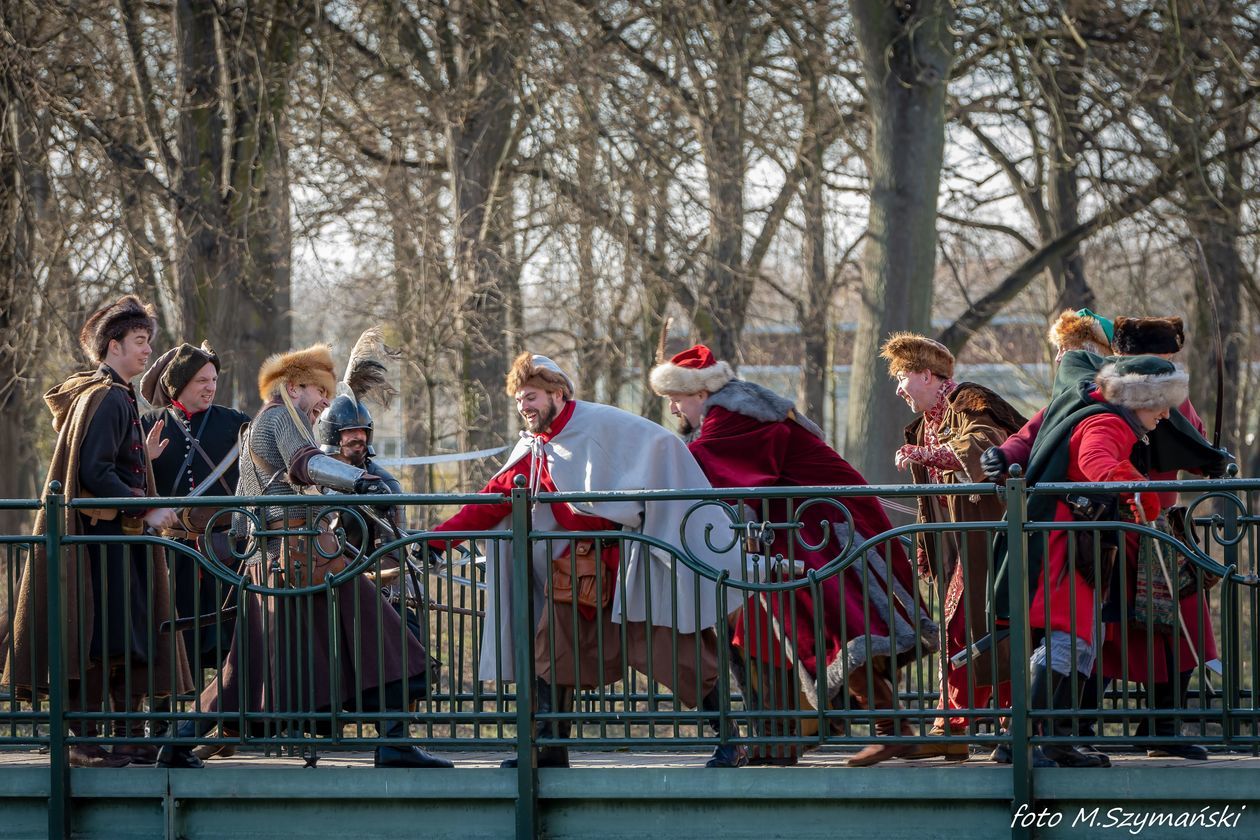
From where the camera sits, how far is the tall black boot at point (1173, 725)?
571 cm

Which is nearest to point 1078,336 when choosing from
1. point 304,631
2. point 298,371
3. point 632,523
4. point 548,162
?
point 632,523

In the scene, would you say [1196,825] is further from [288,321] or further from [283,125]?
[288,321]

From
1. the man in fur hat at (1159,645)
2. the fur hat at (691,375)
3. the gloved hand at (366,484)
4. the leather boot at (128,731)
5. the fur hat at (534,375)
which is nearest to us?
the man in fur hat at (1159,645)

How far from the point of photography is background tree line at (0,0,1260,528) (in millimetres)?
11711

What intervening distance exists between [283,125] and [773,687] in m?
8.42

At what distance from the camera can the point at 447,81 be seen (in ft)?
45.2

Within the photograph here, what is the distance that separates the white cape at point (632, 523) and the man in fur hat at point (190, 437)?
5.34 feet

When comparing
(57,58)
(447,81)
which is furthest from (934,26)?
(57,58)

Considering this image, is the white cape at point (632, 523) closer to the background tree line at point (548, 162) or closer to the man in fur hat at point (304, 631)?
the man in fur hat at point (304, 631)

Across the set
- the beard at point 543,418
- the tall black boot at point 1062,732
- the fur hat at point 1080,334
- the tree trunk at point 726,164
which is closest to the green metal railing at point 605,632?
the tall black boot at point 1062,732

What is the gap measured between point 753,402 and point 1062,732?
5.51 ft

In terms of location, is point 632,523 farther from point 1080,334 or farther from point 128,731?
point 1080,334

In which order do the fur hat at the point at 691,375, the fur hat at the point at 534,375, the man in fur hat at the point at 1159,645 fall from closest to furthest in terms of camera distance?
the man in fur hat at the point at 1159,645 → the fur hat at the point at 534,375 → the fur hat at the point at 691,375

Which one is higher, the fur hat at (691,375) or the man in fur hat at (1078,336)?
the man in fur hat at (1078,336)
